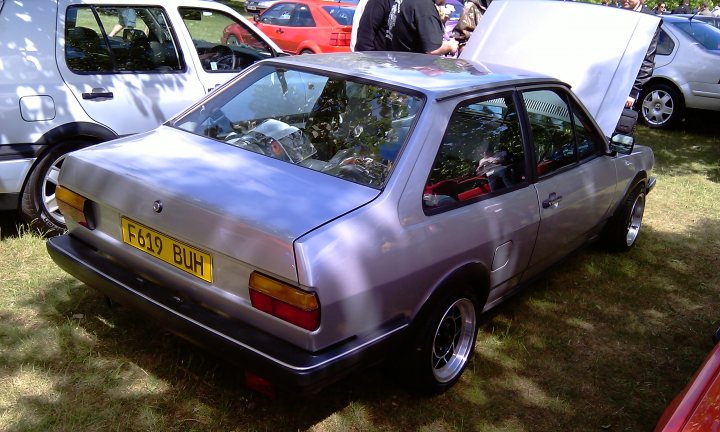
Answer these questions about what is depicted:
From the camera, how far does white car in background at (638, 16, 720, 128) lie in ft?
31.5

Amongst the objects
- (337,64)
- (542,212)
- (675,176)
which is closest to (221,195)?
(337,64)

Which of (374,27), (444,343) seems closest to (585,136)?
(444,343)

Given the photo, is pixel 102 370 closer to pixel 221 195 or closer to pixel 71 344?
pixel 71 344

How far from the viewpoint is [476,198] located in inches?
127

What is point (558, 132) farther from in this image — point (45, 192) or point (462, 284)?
point (45, 192)

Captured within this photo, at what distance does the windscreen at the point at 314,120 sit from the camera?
3.05 metres

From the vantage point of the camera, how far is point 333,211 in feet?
8.66

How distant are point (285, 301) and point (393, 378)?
0.92 metres

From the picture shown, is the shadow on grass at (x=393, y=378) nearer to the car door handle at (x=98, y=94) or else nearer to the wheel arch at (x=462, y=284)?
the wheel arch at (x=462, y=284)

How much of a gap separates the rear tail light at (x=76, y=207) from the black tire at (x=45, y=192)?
1.30 m

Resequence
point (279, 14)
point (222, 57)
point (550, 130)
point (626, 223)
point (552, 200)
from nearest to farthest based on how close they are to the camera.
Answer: point (552, 200), point (550, 130), point (626, 223), point (222, 57), point (279, 14)

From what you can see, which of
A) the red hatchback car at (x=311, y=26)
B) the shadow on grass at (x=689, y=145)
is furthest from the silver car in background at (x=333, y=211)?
the red hatchback car at (x=311, y=26)

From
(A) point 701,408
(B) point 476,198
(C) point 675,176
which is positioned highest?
(B) point 476,198

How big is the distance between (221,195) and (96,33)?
273 centimetres
